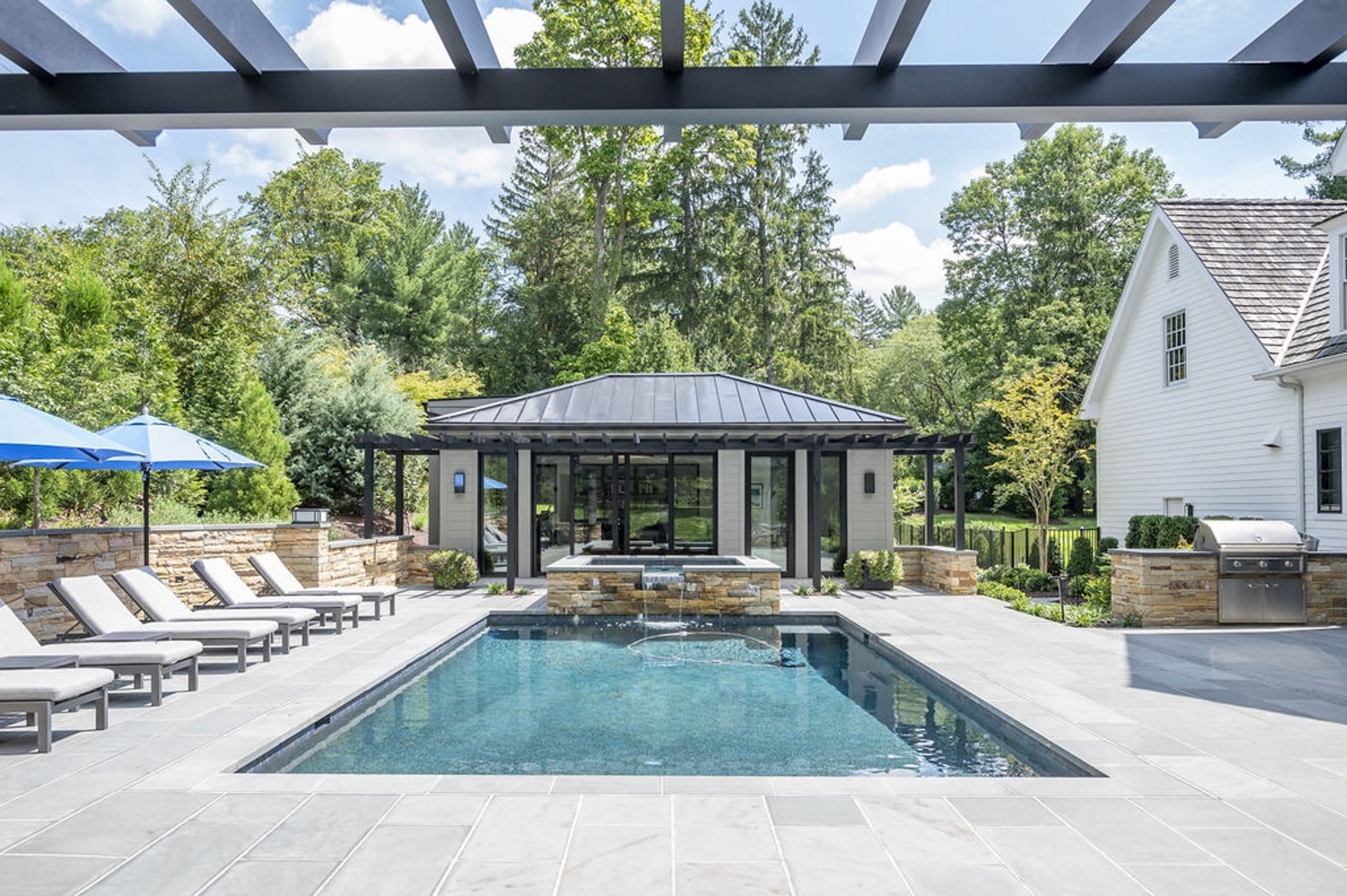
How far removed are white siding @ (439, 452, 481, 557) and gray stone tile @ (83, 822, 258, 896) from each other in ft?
41.1

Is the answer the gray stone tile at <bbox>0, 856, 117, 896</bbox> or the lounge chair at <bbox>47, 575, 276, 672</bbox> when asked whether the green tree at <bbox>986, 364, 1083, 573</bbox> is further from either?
the gray stone tile at <bbox>0, 856, 117, 896</bbox>

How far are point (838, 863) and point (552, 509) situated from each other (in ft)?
43.3

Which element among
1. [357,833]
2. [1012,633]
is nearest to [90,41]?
[357,833]

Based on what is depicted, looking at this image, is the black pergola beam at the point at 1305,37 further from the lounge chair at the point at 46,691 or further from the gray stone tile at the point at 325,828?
the lounge chair at the point at 46,691

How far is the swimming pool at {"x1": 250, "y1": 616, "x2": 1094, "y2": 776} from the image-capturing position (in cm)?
596

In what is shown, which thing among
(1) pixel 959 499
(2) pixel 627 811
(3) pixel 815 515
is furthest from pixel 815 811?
(1) pixel 959 499

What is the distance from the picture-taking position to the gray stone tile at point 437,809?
4.25 metres

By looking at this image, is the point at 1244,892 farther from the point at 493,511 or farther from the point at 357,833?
the point at 493,511

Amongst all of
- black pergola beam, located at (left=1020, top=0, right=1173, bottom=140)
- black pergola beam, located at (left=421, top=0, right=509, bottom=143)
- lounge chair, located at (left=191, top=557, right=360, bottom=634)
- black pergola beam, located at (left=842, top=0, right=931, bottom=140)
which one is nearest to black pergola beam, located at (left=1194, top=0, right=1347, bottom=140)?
black pergola beam, located at (left=1020, top=0, right=1173, bottom=140)

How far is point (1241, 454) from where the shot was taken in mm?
13883

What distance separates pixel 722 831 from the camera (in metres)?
4.12

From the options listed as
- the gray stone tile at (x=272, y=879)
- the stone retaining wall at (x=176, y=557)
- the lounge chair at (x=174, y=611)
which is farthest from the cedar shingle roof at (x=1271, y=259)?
the stone retaining wall at (x=176, y=557)

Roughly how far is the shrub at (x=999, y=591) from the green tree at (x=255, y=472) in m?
13.9

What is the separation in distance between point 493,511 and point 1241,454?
12902mm
